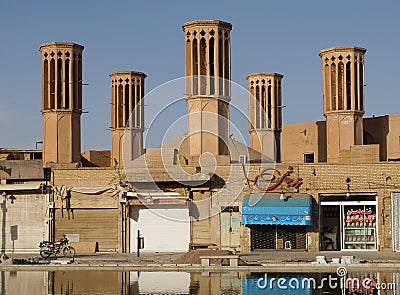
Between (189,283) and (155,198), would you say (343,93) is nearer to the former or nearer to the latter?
(155,198)

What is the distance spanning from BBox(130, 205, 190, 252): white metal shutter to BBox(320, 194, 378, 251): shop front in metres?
6.80

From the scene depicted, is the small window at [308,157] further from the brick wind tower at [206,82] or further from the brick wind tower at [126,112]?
the brick wind tower at [206,82]

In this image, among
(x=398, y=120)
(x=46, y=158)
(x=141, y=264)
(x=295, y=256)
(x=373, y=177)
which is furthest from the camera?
(x=398, y=120)

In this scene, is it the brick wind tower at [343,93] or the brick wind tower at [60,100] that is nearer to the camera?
the brick wind tower at [60,100]

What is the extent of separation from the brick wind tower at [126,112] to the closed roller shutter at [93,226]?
19.1 metres

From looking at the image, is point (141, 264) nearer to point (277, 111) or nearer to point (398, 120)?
point (398, 120)

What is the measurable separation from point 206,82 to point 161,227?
814 centimetres

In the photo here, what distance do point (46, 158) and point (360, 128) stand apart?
60.8 feet

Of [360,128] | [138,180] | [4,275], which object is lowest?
[4,275]

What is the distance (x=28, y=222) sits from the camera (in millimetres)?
42438

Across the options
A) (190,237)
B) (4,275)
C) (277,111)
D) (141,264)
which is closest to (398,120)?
(277,111)

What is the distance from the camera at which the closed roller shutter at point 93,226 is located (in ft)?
137

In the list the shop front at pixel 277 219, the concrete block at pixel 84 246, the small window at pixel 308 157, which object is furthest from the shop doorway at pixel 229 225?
the small window at pixel 308 157

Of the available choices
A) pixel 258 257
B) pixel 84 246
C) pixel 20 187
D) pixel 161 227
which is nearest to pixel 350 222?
pixel 258 257
